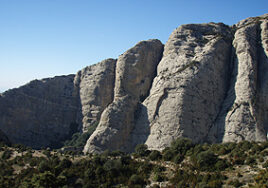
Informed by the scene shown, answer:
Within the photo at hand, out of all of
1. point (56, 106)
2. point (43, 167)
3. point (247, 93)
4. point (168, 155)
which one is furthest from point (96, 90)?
point (43, 167)

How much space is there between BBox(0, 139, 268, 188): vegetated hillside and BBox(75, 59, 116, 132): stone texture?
1437 inches

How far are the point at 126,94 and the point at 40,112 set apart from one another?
74.7 ft

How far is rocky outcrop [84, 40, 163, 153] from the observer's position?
192 feet

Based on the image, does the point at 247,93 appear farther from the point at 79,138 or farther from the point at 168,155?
the point at 79,138

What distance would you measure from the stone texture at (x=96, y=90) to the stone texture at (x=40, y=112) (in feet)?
13.2

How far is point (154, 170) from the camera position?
1288 inches

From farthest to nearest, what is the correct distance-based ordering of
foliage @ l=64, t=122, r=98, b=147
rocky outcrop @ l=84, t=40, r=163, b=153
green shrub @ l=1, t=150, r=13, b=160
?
foliage @ l=64, t=122, r=98, b=147, rocky outcrop @ l=84, t=40, r=163, b=153, green shrub @ l=1, t=150, r=13, b=160

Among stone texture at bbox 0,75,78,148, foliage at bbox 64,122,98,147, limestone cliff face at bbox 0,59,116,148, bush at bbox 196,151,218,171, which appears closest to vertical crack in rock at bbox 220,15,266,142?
bush at bbox 196,151,218,171

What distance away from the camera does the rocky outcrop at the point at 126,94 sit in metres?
58.5

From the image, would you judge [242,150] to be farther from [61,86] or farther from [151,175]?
[61,86]

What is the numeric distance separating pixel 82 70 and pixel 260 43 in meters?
48.0

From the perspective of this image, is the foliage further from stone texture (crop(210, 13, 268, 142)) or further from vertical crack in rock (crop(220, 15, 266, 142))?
vertical crack in rock (crop(220, 15, 266, 142))

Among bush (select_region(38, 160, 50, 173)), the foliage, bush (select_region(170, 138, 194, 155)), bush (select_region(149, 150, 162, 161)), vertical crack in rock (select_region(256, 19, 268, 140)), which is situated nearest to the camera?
bush (select_region(38, 160, 50, 173))

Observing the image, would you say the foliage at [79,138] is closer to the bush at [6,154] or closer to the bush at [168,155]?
the bush at [6,154]
